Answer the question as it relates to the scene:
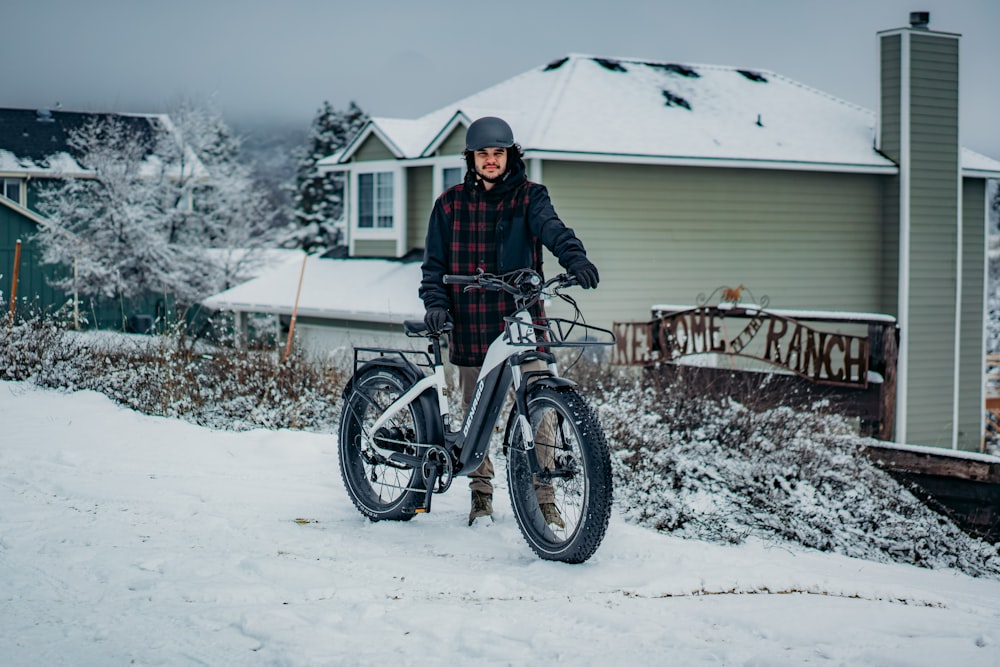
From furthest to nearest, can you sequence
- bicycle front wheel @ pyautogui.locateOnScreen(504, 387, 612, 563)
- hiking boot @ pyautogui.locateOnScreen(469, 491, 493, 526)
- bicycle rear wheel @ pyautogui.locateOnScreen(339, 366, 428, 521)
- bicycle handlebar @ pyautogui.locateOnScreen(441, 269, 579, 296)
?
hiking boot @ pyautogui.locateOnScreen(469, 491, 493, 526) → bicycle rear wheel @ pyautogui.locateOnScreen(339, 366, 428, 521) → bicycle handlebar @ pyautogui.locateOnScreen(441, 269, 579, 296) → bicycle front wheel @ pyautogui.locateOnScreen(504, 387, 612, 563)

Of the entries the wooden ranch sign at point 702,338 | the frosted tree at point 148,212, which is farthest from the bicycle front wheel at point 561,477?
the frosted tree at point 148,212

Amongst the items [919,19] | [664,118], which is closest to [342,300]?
[664,118]

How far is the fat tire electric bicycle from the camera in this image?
468cm

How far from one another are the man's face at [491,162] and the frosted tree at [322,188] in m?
39.5

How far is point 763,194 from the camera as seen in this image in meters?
20.2

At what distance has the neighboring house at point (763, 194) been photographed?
62.1 ft

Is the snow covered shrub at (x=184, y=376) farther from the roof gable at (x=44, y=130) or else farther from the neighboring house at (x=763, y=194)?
the roof gable at (x=44, y=130)

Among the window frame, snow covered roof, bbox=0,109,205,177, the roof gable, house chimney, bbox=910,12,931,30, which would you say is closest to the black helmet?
house chimney, bbox=910,12,931,30

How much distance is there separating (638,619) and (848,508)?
13.1ft

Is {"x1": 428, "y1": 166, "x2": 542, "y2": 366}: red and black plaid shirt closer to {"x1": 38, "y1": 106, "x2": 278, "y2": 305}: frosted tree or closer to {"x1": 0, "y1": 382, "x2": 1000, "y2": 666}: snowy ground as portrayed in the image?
A: {"x1": 0, "y1": 382, "x2": 1000, "y2": 666}: snowy ground

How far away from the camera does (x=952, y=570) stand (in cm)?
696

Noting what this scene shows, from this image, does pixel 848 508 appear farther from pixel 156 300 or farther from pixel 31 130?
pixel 31 130

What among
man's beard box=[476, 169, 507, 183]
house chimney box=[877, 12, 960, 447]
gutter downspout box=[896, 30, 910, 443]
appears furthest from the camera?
house chimney box=[877, 12, 960, 447]

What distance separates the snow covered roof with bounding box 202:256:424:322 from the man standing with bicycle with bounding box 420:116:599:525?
12.4m
